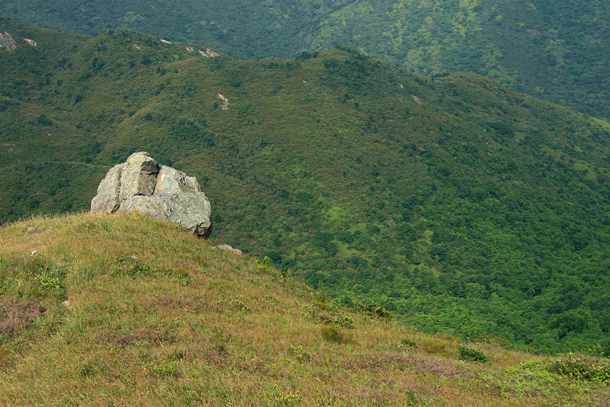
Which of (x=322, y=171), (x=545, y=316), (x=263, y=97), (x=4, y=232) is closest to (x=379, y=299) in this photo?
(x=545, y=316)

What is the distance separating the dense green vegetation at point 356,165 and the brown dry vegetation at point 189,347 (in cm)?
4500

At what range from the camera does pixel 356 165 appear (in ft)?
339

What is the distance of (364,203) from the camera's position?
9550 cm

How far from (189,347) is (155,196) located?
1581cm

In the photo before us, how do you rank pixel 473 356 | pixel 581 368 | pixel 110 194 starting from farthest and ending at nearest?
pixel 110 194 → pixel 473 356 → pixel 581 368

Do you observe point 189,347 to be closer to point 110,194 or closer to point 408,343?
point 408,343

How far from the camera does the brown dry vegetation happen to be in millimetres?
9289

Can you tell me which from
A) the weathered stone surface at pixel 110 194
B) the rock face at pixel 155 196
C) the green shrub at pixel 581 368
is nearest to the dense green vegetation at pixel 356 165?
the rock face at pixel 155 196

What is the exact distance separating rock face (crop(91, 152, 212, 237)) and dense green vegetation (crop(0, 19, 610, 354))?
4126cm

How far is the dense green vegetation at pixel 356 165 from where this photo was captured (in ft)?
249

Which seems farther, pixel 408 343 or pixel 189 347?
pixel 408 343

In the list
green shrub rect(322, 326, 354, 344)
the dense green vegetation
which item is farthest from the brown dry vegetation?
the dense green vegetation

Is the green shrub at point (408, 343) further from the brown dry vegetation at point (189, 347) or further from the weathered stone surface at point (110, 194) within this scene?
the weathered stone surface at point (110, 194)

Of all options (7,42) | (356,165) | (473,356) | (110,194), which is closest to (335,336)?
(473,356)
